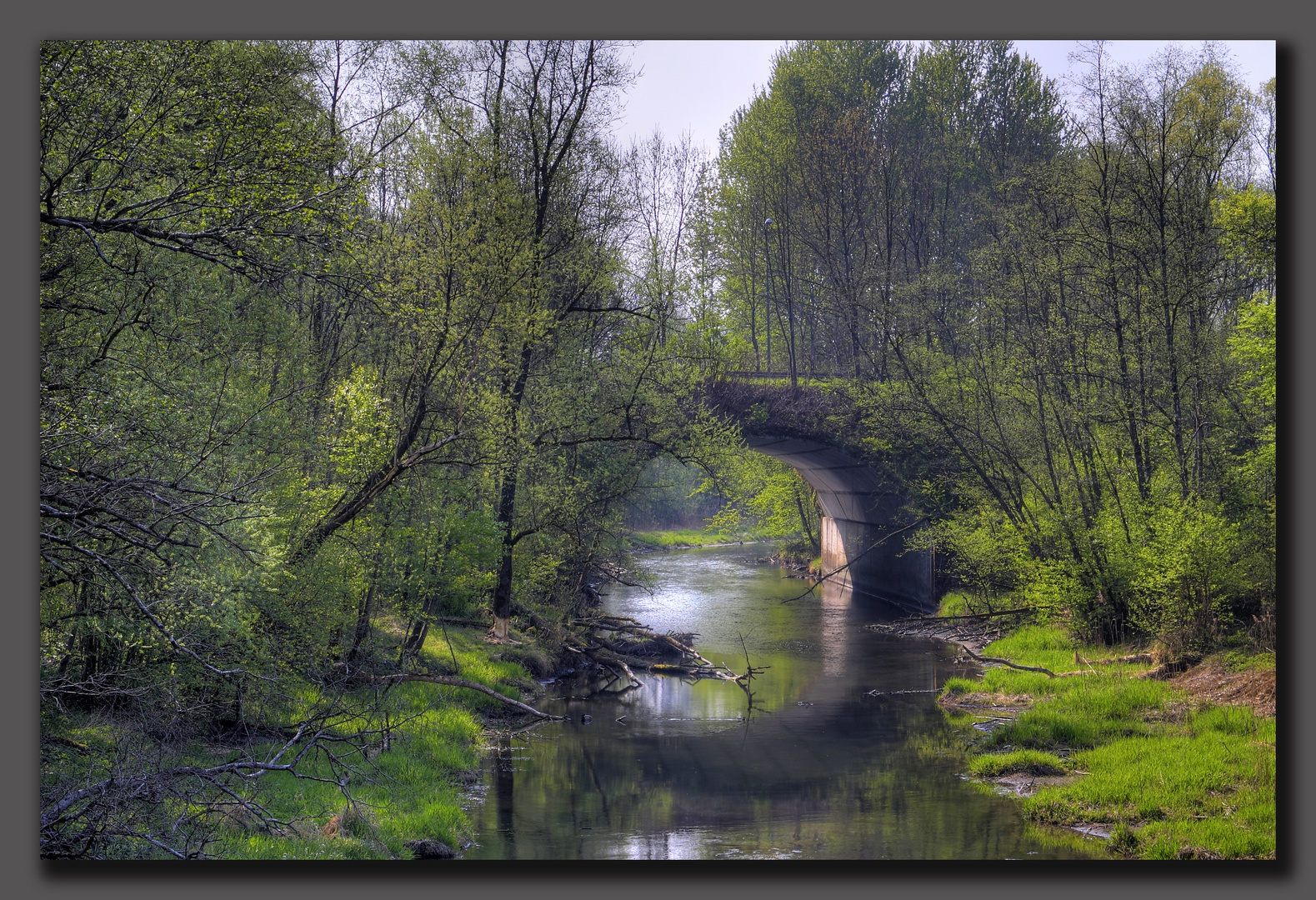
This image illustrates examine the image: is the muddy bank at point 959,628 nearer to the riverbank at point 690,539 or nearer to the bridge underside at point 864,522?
the bridge underside at point 864,522

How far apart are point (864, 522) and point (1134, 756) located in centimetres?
1570

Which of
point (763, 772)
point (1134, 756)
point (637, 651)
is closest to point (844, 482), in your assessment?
point (637, 651)

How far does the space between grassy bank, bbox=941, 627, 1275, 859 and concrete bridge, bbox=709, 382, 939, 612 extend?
809 centimetres

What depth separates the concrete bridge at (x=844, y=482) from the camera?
2108 cm

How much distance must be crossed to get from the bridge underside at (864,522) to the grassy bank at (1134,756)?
26.1ft

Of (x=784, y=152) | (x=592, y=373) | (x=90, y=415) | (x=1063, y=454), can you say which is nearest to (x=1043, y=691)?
(x=1063, y=454)

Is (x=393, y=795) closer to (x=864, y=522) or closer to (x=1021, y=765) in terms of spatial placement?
(x=1021, y=765)

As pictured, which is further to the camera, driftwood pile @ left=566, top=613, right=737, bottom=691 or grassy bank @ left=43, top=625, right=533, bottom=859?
driftwood pile @ left=566, top=613, right=737, bottom=691

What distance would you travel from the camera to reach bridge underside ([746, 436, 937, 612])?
890 inches

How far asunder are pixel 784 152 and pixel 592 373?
10062 millimetres

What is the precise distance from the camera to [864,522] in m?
25.6

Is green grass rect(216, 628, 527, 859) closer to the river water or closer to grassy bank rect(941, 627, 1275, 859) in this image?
the river water

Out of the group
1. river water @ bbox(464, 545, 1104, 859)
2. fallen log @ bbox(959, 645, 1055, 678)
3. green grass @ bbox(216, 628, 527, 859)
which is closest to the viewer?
green grass @ bbox(216, 628, 527, 859)

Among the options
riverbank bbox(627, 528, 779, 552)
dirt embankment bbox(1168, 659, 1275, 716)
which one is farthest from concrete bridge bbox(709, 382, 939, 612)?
riverbank bbox(627, 528, 779, 552)
